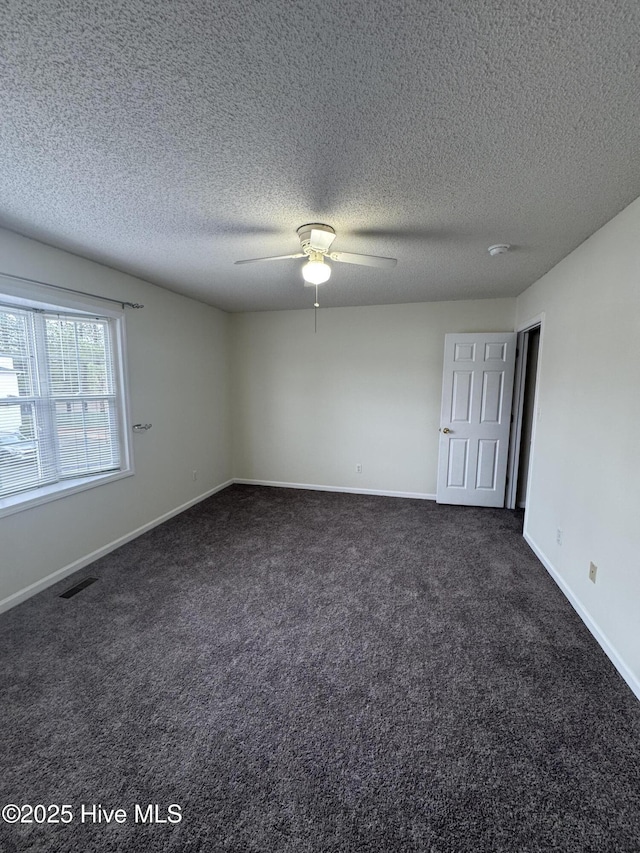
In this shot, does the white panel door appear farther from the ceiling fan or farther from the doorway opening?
the ceiling fan

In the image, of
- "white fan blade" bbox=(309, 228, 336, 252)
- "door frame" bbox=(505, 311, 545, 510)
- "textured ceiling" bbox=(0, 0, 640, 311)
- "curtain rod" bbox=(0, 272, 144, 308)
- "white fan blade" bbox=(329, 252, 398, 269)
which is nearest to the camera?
"textured ceiling" bbox=(0, 0, 640, 311)

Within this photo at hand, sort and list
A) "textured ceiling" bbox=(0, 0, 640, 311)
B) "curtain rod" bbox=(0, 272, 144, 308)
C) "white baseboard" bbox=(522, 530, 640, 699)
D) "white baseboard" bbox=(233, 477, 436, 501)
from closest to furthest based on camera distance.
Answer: "textured ceiling" bbox=(0, 0, 640, 311) → "white baseboard" bbox=(522, 530, 640, 699) → "curtain rod" bbox=(0, 272, 144, 308) → "white baseboard" bbox=(233, 477, 436, 501)

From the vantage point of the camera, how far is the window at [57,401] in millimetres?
2436

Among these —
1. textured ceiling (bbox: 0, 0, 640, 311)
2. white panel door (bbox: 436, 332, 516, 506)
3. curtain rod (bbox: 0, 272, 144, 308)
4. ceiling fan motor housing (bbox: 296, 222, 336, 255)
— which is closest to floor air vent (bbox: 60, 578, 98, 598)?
curtain rod (bbox: 0, 272, 144, 308)

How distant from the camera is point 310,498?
15.1 ft

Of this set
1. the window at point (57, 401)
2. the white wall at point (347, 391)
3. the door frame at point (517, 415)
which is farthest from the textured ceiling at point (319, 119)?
the white wall at point (347, 391)

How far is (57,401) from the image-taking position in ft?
8.95

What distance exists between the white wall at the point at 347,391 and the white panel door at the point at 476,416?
9.8 inches

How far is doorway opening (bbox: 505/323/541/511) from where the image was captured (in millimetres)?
4012

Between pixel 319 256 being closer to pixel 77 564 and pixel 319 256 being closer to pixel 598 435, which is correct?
pixel 598 435

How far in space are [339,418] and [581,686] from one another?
353 cm

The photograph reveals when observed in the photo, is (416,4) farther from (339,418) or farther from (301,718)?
(339,418)

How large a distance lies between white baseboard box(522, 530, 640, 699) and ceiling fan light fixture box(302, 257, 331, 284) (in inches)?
105

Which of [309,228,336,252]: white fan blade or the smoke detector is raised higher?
the smoke detector
